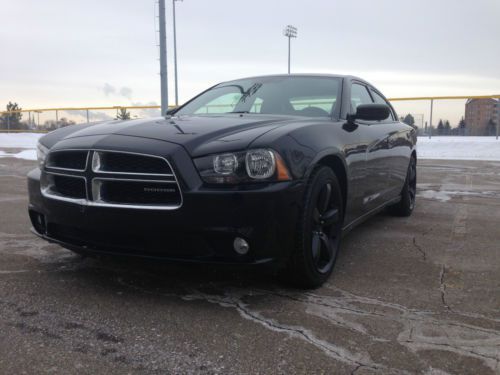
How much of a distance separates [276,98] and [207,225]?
1838mm

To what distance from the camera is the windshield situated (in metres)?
3.96

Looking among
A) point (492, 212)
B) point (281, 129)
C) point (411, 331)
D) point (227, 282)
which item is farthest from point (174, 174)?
point (492, 212)

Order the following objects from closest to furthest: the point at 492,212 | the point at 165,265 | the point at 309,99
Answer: the point at 165,265, the point at 309,99, the point at 492,212

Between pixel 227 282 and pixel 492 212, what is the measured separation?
4.07 metres

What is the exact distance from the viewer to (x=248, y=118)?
A: 349cm

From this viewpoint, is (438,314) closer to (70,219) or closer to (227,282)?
(227,282)

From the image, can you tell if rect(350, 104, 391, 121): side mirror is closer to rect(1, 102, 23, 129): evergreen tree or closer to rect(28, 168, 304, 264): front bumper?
rect(28, 168, 304, 264): front bumper

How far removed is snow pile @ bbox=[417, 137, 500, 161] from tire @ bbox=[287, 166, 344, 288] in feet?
44.8

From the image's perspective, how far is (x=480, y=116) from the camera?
19219 millimetres

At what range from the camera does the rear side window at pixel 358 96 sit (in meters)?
4.26

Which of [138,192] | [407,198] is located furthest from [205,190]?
[407,198]

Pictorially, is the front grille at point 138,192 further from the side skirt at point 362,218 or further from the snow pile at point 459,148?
Answer: the snow pile at point 459,148

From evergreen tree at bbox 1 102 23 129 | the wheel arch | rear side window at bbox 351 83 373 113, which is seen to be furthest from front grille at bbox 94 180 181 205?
evergreen tree at bbox 1 102 23 129

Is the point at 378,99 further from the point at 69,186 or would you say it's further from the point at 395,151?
the point at 69,186
